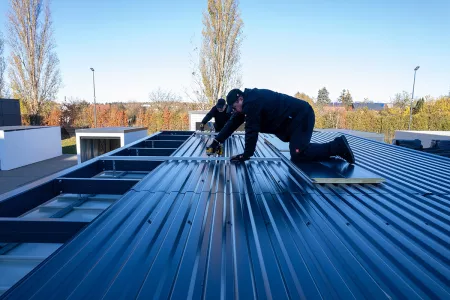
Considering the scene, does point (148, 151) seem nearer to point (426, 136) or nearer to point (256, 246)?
point (256, 246)

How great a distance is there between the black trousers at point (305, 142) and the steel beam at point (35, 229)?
2.56m

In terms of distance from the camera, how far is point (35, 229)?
1836 mm

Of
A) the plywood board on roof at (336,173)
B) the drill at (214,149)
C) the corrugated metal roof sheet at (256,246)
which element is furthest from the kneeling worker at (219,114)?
the corrugated metal roof sheet at (256,246)

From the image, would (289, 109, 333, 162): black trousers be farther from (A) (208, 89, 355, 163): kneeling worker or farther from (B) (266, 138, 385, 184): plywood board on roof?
(B) (266, 138, 385, 184): plywood board on roof

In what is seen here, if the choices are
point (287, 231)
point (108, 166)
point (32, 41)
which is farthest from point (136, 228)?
point (32, 41)

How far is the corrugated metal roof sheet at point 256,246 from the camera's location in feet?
3.99

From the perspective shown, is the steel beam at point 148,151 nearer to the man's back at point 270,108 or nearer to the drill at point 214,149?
the drill at point 214,149

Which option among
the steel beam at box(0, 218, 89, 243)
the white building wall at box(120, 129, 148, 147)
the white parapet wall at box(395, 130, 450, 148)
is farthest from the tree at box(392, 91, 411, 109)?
the steel beam at box(0, 218, 89, 243)

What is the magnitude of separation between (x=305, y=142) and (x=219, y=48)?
1831 cm

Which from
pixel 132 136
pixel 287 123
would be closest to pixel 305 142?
pixel 287 123

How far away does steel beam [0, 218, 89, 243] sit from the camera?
5.97ft

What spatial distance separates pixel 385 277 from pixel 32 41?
2767 centimetres

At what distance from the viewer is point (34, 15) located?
21422mm

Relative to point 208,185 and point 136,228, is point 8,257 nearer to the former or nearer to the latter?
point 136,228
